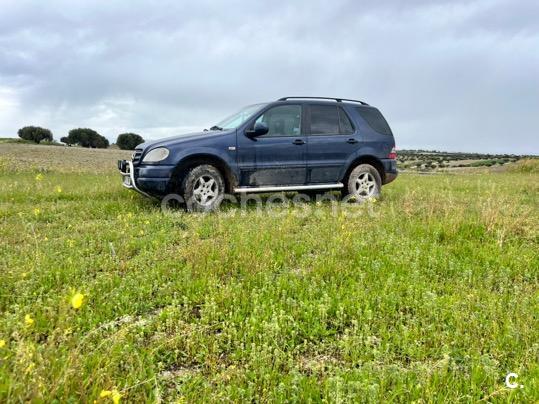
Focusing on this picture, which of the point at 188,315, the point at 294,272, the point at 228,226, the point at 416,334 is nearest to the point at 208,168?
the point at 228,226

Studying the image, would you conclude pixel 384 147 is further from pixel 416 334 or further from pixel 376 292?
pixel 416 334

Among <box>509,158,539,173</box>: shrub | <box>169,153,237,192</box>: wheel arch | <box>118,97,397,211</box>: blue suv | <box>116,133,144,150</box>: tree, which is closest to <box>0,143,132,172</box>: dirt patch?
<box>118,97,397,211</box>: blue suv

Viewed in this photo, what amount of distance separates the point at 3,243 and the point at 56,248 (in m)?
0.67

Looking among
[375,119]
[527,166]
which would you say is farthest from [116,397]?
[527,166]

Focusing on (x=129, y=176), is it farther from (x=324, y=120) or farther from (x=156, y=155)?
(x=324, y=120)

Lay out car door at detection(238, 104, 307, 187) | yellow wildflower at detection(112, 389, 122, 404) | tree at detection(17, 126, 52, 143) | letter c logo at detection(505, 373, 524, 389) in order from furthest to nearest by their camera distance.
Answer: tree at detection(17, 126, 52, 143) → car door at detection(238, 104, 307, 187) → letter c logo at detection(505, 373, 524, 389) → yellow wildflower at detection(112, 389, 122, 404)

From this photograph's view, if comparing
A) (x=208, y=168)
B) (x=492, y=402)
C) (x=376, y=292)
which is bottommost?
(x=492, y=402)

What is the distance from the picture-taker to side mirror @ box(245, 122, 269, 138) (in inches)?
278

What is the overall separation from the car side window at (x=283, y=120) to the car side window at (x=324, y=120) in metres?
0.33

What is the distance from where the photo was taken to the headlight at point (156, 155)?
6.63m

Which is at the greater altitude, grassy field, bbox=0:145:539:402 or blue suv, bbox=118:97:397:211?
blue suv, bbox=118:97:397:211

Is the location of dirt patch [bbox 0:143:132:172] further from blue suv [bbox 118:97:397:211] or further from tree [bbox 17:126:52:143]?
tree [bbox 17:126:52:143]

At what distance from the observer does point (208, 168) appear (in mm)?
6883

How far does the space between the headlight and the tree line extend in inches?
1611
